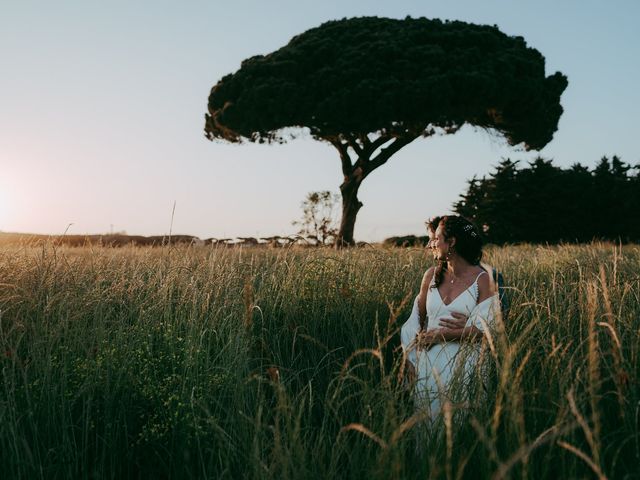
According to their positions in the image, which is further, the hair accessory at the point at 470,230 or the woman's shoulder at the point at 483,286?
the hair accessory at the point at 470,230

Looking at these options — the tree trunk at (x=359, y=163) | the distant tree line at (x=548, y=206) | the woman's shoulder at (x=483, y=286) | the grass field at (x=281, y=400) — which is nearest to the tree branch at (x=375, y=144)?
the tree trunk at (x=359, y=163)

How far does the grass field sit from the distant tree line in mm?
18680

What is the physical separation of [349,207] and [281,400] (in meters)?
19.6

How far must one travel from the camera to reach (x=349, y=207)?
21.6 metres

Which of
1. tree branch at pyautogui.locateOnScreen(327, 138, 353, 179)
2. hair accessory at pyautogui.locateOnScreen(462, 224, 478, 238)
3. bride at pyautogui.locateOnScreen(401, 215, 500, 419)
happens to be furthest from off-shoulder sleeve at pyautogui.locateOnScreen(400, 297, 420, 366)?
tree branch at pyautogui.locateOnScreen(327, 138, 353, 179)

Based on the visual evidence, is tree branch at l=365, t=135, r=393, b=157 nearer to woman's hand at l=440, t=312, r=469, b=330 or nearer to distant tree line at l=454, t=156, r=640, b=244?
distant tree line at l=454, t=156, r=640, b=244

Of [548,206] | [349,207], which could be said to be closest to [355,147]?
[349,207]

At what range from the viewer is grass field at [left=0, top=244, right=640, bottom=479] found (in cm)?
217

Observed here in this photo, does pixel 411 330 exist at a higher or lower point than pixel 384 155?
lower

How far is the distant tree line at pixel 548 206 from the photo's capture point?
23.1 m

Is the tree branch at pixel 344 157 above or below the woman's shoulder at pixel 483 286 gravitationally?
above

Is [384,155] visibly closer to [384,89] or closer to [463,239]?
[384,89]

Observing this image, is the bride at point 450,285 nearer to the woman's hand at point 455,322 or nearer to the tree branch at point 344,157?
the woman's hand at point 455,322

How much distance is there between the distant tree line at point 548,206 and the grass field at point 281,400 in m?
18.7
